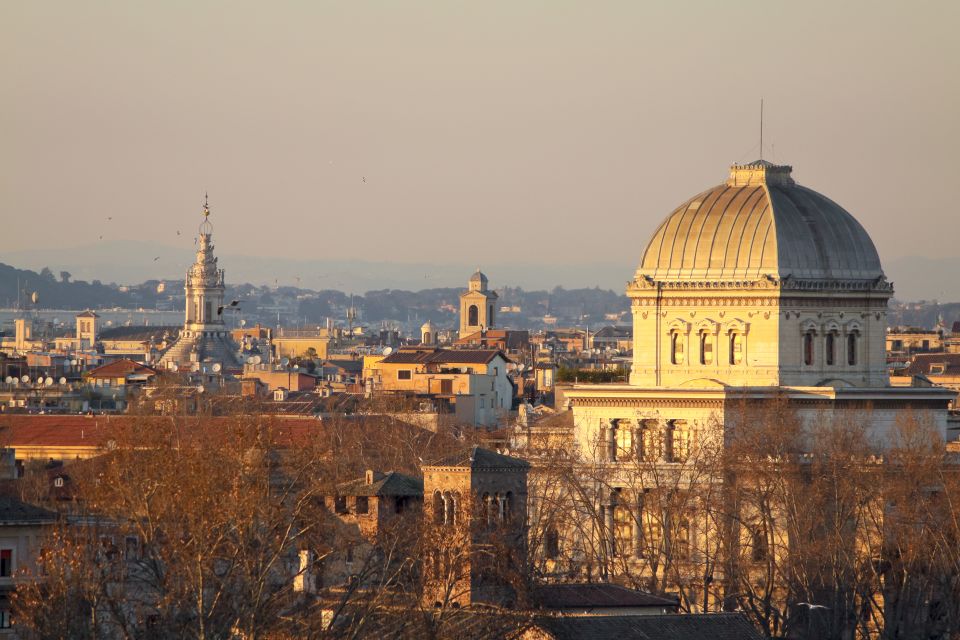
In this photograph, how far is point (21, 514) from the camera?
83.8 metres

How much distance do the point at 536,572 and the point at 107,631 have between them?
42.2ft

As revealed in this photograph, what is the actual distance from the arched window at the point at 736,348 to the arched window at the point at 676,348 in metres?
1.72

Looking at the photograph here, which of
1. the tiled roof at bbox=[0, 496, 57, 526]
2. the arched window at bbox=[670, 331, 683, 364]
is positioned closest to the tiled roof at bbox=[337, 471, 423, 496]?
the tiled roof at bbox=[0, 496, 57, 526]

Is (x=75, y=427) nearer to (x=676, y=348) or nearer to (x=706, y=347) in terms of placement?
(x=676, y=348)

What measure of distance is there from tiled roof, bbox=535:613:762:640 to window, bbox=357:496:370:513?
10.9 metres

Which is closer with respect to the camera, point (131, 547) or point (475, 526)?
point (475, 526)

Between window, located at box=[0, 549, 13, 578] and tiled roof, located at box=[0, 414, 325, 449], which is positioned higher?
tiled roof, located at box=[0, 414, 325, 449]

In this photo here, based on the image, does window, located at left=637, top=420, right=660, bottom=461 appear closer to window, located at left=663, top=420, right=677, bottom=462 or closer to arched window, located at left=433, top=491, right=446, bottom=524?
window, located at left=663, top=420, right=677, bottom=462

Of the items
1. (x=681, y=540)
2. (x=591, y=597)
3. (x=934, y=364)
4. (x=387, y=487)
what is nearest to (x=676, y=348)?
(x=681, y=540)

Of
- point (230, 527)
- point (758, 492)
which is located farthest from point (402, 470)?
point (230, 527)

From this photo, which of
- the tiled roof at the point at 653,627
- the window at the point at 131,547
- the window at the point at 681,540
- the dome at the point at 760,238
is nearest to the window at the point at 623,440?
the dome at the point at 760,238

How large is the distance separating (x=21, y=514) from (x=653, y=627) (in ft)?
49.5

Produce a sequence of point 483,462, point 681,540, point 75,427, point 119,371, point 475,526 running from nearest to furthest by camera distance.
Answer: point 475,526 → point 483,462 → point 681,540 → point 75,427 → point 119,371

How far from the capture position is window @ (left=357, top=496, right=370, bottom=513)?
3424 inches
